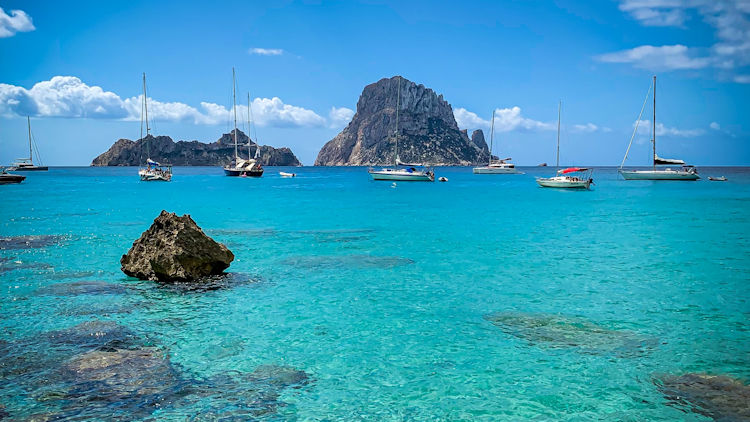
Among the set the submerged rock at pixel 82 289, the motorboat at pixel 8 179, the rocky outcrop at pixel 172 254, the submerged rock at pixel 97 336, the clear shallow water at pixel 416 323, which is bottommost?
the clear shallow water at pixel 416 323

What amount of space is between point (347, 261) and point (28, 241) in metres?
14.0

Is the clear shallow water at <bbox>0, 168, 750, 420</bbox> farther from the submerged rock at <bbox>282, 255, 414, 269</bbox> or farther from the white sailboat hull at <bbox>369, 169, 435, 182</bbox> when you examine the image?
the white sailboat hull at <bbox>369, 169, 435, 182</bbox>

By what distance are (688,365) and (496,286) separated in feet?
19.3

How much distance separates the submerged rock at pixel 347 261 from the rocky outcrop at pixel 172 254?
10.7 feet

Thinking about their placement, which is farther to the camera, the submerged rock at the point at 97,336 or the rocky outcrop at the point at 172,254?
the rocky outcrop at the point at 172,254

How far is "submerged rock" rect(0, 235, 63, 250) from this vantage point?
2007 centimetres

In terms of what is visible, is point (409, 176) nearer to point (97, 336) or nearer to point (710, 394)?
point (97, 336)

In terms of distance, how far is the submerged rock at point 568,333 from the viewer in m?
8.91

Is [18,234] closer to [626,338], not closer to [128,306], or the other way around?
[128,306]

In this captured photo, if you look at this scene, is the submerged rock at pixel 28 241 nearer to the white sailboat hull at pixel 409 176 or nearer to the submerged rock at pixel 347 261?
the submerged rock at pixel 347 261

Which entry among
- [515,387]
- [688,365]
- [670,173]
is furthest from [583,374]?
[670,173]

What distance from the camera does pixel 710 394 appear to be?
693cm

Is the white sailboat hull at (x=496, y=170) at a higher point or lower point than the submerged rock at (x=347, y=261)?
higher

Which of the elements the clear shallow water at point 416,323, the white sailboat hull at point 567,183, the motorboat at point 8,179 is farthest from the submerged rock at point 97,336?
the motorboat at point 8,179
